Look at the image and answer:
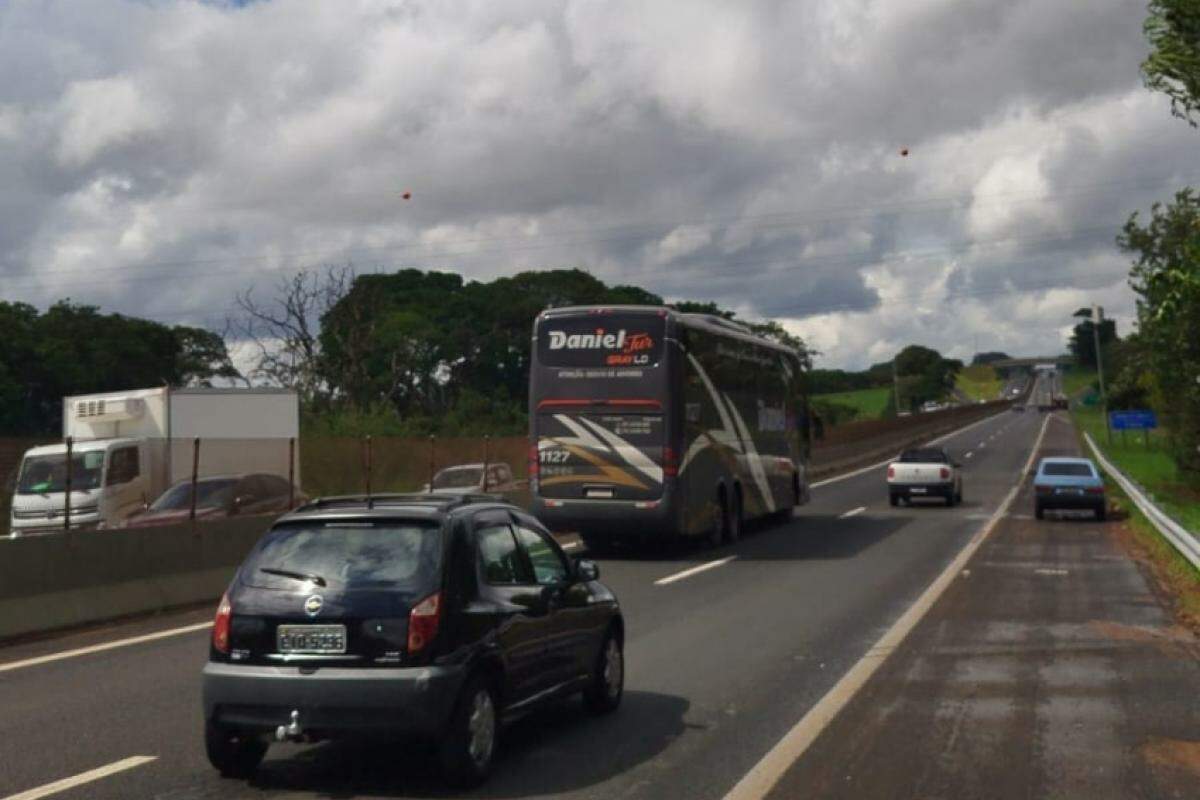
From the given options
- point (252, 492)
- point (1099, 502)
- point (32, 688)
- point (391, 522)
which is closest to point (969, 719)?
point (391, 522)

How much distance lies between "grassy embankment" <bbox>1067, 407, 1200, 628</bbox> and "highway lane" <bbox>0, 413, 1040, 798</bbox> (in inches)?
131

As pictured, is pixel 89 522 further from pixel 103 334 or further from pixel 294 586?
pixel 103 334

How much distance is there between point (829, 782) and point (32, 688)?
6834mm

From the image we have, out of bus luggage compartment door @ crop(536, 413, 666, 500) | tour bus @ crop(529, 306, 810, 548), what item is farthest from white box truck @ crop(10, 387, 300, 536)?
tour bus @ crop(529, 306, 810, 548)

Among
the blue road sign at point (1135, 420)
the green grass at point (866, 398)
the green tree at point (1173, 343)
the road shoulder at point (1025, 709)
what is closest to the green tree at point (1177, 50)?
the road shoulder at point (1025, 709)

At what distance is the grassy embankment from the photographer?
19.9 meters

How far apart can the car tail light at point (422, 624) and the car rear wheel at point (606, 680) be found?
2.43 metres

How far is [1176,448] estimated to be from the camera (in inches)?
2039

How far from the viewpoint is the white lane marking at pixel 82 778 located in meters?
8.16

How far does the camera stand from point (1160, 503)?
34.4 m

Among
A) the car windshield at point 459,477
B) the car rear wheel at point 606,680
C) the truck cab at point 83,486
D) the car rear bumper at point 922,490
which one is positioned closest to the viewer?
the car rear wheel at point 606,680

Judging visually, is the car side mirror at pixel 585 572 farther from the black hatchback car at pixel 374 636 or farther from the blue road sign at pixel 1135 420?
the blue road sign at pixel 1135 420

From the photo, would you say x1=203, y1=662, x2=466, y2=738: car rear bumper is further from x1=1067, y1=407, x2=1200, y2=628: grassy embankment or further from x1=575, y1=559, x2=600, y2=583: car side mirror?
x1=1067, y1=407, x2=1200, y2=628: grassy embankment

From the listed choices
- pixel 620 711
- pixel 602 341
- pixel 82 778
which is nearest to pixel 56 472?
pixel 602 341
